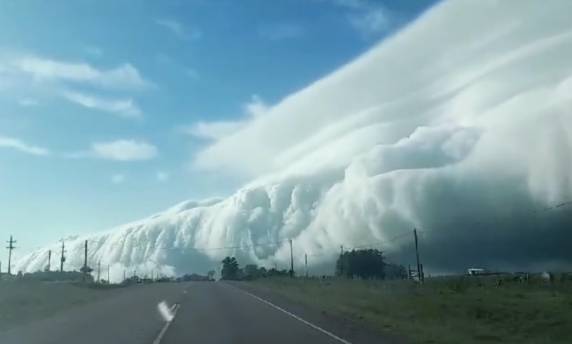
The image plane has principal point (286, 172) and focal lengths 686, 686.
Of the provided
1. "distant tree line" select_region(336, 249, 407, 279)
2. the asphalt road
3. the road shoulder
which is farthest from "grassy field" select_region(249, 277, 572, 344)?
"distant tree line" select_region(336, 249, 407, 279)

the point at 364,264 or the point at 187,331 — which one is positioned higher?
the point at 364,264

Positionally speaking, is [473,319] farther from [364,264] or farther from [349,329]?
[364,264]

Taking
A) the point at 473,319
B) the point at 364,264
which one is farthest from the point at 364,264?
the point at 473,319

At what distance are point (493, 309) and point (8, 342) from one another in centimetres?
1914

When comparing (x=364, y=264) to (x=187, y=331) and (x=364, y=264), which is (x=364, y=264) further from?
(x=187, y=331)

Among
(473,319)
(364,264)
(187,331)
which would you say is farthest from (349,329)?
(364,264)

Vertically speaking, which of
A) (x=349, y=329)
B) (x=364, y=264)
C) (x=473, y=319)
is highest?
(x=364, y=264)

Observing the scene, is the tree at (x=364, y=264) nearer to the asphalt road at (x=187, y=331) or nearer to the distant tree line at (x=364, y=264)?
the distant tree line at (x=364, y=264)

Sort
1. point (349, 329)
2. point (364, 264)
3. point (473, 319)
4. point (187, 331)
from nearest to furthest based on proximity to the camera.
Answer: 1. point (187, 331)
2. point (349, 329)
3. point (473, 319)
4. point (364, 264)

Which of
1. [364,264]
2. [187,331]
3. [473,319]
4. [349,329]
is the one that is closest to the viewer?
[187,331]

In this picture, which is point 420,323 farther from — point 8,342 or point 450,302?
point 8,342

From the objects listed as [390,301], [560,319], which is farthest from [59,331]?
[390,301]

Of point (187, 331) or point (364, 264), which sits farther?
point (364, 264)

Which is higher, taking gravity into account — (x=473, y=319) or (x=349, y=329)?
(x=473, y=319)
